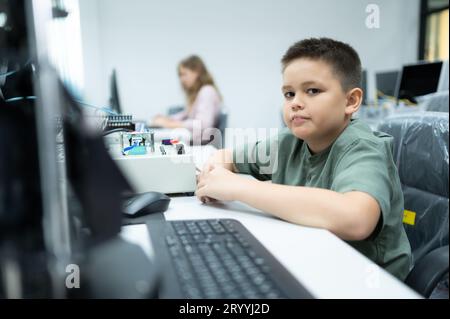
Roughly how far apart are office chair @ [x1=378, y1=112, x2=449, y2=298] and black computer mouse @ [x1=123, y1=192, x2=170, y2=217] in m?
0.51

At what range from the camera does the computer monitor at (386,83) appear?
9.58 ft

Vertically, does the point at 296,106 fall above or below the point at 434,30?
below

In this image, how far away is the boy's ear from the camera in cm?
75

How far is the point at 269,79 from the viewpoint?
11.0 ft

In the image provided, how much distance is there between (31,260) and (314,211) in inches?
14.8

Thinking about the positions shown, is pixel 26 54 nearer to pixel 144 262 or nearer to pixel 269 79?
pixel 144 262

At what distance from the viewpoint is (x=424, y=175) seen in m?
0.77

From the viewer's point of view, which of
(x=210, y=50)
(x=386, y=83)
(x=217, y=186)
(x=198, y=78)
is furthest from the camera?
(x=210, y=50)

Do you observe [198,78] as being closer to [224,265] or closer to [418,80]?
[418,80]

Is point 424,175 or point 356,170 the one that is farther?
point 424,175

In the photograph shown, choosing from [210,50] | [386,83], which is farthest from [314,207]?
[210,50]

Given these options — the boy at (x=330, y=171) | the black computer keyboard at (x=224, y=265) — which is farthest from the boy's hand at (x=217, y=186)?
the black computer keyboard at (x=224, y=265)

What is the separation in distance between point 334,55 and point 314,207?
0.35m
